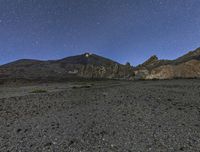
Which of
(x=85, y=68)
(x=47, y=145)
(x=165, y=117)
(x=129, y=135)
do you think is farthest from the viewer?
(x=85, y=68)

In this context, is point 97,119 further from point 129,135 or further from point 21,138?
point 21,138

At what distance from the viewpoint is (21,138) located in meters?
7.98

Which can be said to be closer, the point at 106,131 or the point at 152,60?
the point at 106,131

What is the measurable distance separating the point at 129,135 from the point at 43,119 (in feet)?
15.8

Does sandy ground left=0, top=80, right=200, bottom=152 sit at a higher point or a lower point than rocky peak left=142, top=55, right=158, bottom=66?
lower

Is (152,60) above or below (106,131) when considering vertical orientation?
above

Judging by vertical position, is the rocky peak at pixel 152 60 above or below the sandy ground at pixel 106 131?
above

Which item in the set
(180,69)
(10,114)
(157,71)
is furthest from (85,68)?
(10,114)

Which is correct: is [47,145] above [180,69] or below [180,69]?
below

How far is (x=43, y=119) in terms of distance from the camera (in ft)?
36.5

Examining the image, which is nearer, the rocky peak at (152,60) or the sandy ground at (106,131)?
the sandy ground at (106,131)

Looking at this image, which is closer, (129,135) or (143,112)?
(129,135)

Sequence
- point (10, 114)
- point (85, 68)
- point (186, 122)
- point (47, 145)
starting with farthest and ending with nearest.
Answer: point (85, 68) < point (10, 114) < point (186, 122) < point (47, 145)

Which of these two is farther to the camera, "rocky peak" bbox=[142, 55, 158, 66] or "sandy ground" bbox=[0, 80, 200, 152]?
"rocky peak" bbox=[142, 55, 158, 66]
